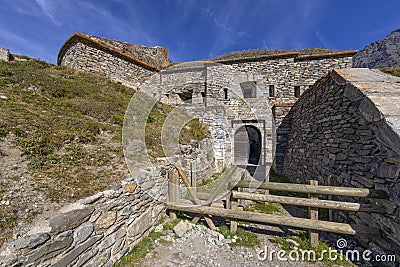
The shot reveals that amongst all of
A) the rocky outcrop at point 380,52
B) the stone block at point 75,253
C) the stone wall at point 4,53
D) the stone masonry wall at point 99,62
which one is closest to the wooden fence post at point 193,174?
the stone block at point 75,253

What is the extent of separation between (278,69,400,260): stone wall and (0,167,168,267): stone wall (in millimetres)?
4033

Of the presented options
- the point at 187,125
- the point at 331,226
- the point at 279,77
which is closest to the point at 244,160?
the point at 279,77

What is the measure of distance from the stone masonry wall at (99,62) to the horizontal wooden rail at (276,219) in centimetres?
885

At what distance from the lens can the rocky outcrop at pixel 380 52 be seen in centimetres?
2830

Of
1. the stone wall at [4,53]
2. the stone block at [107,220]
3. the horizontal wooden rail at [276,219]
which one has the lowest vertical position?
the horizontal wooden rail at [276,219]

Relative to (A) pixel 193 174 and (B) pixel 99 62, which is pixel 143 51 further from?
(A) pixel 193 174

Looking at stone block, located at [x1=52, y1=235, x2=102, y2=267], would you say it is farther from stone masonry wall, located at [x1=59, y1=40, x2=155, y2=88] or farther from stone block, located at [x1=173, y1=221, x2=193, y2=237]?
stone masonry wall, located at [x1=59, y1=40, x2=155, y2=88]

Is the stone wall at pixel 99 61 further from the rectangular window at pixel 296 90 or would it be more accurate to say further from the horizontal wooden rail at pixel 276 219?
the rectangular window at pixel 296 90

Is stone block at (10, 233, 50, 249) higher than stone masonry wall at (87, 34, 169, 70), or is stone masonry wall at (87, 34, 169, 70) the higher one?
stone masonry wall at (87, 34, 169, 70)

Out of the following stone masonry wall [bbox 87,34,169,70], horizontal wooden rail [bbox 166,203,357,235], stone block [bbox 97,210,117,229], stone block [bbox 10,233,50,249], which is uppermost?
stone masonry wall [bbox 87,34,169,70]

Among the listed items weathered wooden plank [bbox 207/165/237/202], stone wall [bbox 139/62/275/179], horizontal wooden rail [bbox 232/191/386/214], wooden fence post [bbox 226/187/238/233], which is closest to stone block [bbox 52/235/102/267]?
weathered wooden plank [bbox 207/165/237/202]

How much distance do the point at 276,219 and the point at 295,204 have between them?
463 mm

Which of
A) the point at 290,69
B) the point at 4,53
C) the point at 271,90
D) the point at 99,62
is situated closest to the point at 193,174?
the point at 99,62

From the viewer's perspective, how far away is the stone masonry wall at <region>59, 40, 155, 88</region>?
8.73 meters
